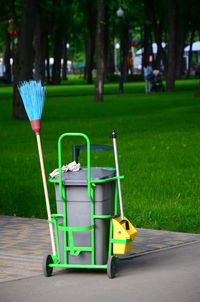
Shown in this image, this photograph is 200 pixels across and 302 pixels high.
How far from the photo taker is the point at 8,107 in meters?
34.1

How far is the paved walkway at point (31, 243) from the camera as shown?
21.6ft

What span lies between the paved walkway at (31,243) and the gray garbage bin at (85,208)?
0.47m

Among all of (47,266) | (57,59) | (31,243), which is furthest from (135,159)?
(57,59)

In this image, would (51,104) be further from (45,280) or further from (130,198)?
(45,280)

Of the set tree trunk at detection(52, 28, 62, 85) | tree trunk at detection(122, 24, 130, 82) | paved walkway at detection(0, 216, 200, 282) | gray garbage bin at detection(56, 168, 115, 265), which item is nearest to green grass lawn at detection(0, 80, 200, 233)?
paved walkway at detection(0, 216, 200, 282)

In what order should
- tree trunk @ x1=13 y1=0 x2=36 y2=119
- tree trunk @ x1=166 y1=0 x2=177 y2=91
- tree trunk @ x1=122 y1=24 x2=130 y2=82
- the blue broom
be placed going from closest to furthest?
the blue broom → tree trunk @ x1=13 y1=0 x2=36 y2=119 → tree trunk @ x1=166 y1=0 x2=177 y2=91 → tree trunk @ x1=122 y1=24 x2=130 y2=82

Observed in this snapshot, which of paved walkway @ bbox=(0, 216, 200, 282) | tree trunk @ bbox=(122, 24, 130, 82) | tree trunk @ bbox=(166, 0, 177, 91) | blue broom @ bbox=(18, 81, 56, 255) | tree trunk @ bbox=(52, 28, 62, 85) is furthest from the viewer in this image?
tree trunk @ bbox=(122, 24, 130, 82)

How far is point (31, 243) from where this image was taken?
25.3 feet

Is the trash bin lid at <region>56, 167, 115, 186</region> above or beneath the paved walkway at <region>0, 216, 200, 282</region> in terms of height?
above

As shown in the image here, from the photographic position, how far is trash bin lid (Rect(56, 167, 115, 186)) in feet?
19.8

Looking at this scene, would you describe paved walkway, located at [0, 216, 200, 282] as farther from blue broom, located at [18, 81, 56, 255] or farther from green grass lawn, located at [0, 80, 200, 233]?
green grass lawn, located at [0, 80, 200, 233]

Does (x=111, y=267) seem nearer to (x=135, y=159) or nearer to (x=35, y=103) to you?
(x=35, y=103)

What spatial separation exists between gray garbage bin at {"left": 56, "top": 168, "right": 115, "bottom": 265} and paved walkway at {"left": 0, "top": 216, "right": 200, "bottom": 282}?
47 cm

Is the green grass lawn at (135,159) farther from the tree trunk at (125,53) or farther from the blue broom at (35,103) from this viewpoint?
the tree trunk at (125,53)
